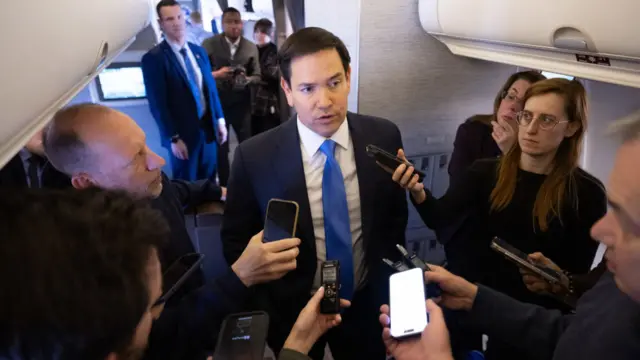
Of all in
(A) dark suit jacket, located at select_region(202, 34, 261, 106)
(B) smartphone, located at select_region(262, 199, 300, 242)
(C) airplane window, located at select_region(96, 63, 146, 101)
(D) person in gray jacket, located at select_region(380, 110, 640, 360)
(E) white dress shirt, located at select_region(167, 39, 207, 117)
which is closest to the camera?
(D) person in gray jacket, located at select_region(380, 110, 640, 360)

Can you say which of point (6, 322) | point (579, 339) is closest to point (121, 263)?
point (6, 322)

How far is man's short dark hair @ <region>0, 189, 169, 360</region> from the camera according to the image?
0.51m

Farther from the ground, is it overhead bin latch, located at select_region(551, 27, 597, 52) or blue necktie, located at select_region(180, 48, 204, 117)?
overhead bin latch, located at select_region(551, 27, 597, 52)

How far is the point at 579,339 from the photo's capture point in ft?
2.82

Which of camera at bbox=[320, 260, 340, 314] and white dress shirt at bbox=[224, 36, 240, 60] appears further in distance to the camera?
white dress shirt at bbox=[224, 36, 240, 60]

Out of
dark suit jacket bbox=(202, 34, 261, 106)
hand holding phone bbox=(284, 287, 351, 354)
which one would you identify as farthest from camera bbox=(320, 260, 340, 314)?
dark suit jacket bbox=(202, 34, 261, 106)

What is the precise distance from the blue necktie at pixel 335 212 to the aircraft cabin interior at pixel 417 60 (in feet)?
2.59

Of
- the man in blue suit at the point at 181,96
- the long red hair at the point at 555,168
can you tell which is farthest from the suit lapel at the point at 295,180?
the man in blue suit at the point at 181,96

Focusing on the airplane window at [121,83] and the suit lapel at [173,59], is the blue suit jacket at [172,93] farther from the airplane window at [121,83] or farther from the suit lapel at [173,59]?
the airplane window at [121,83]

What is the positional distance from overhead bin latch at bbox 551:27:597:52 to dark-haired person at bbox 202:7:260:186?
3250mm

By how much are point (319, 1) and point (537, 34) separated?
46.9 inches

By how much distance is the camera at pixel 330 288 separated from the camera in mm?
1204

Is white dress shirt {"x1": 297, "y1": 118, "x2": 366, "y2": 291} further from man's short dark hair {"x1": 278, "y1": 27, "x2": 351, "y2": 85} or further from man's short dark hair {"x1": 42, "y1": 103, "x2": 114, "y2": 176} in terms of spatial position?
man's short dark hair {"x1": 42, "y1": 103, "x2": 114, "y2": 176}

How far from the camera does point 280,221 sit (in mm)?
1248
